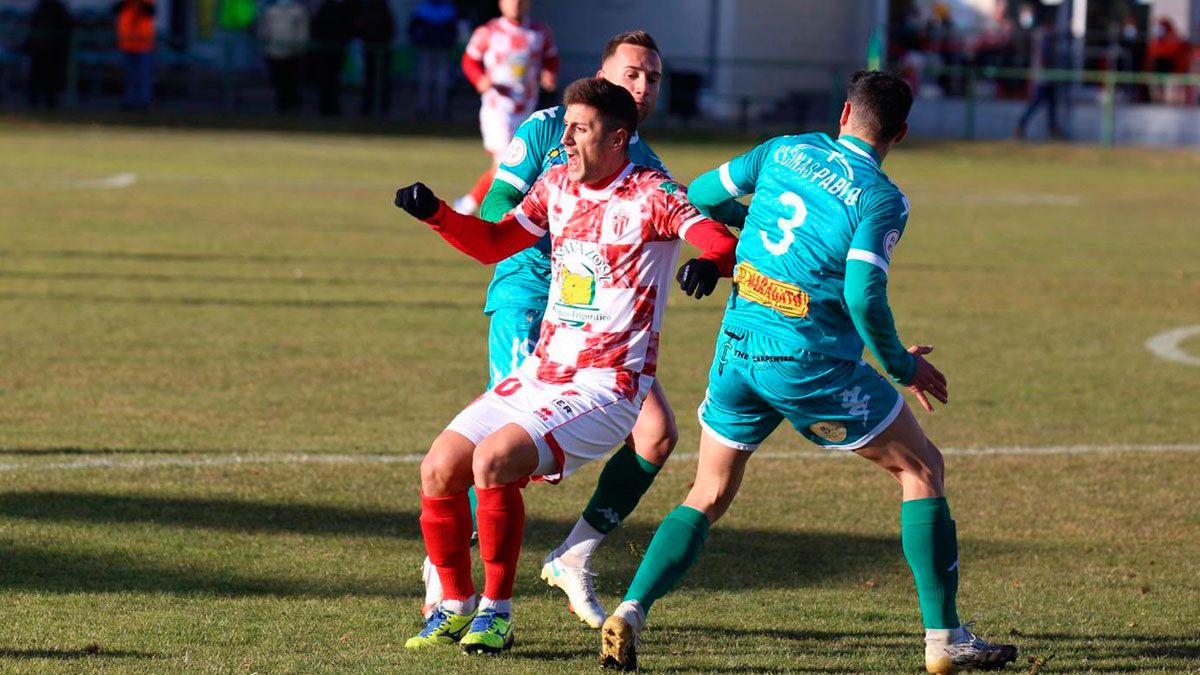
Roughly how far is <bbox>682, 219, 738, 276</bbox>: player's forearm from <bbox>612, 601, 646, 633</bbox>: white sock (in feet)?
3.21

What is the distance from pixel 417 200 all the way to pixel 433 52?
98.5ft

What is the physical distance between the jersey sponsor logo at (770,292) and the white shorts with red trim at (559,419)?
1.51 ft

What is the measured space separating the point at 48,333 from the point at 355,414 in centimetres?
303

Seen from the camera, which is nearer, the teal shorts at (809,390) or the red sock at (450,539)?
the teal shorts at (809,390)

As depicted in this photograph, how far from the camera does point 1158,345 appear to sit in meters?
12.3

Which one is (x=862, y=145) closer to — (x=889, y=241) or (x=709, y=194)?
(x=889, y=241)

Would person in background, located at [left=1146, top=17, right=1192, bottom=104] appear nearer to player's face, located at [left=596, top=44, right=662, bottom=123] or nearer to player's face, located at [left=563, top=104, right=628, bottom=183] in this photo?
player's face, located at [left=596, top=44, right=662, bottom=123]

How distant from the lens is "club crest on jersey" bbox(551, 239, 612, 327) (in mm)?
5371

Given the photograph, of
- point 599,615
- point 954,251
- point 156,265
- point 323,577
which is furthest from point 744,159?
point 954,251

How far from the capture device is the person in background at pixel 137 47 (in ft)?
108

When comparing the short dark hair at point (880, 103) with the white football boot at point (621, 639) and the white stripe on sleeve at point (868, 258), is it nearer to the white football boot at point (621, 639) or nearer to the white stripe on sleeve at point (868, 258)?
the white stripe on sleeve at point (868, 258)

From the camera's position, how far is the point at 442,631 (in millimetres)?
5371

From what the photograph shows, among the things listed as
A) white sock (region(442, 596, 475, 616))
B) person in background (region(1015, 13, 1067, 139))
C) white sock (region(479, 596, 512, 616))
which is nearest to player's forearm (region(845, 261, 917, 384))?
white sock (region(479, 596, 512, 616))

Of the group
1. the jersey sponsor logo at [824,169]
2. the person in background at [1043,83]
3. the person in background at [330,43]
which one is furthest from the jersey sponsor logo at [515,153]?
the person in background at [1043,83]
